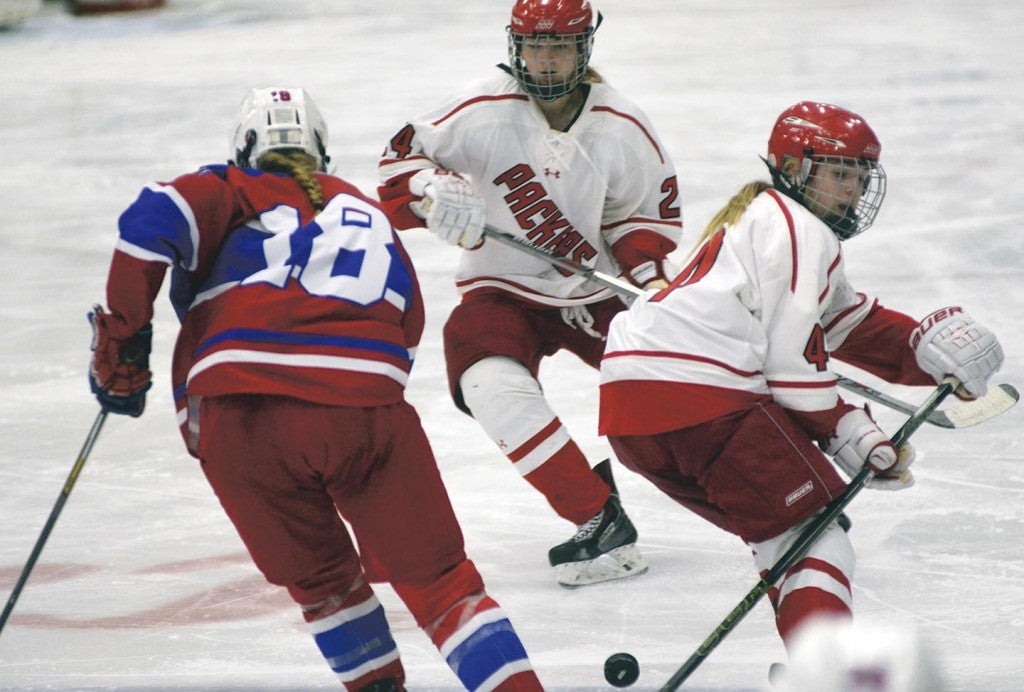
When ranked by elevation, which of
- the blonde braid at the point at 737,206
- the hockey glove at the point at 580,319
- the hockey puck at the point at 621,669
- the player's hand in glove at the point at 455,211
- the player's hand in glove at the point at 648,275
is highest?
the blonde braid at the point at 737,206

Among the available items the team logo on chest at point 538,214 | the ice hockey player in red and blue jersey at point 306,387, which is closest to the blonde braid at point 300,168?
the ice hockey player in red and blue jersey at point 306,387

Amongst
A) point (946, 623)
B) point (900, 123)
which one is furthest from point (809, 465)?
point (900, 123)

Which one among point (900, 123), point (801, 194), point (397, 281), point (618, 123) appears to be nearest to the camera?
point (397, 281)

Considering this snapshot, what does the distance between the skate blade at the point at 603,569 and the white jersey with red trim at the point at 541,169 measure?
0.55 m

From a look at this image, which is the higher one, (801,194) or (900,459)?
(801,194)

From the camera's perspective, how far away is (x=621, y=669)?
2611 millimetres

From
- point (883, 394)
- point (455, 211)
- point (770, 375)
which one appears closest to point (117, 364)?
point (455, 211)

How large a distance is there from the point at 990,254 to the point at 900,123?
6.44 ft

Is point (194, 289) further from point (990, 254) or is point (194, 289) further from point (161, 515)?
point (990, 254)

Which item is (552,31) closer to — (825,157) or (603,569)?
(825,157)

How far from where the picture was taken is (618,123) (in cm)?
329

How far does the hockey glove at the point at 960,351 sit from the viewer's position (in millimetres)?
2627

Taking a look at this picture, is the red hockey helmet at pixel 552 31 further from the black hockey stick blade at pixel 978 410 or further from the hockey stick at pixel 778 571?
the hockey stick at pixel 778 571

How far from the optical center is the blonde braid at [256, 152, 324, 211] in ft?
7.80
